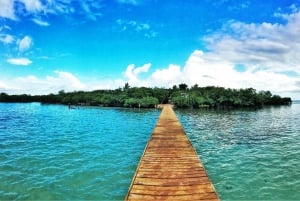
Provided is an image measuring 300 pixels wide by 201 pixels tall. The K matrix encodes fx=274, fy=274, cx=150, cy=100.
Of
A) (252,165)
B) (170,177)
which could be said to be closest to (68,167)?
(170,177)

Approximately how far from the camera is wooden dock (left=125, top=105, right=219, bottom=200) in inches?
317

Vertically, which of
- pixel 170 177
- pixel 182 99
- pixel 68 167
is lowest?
pixel 68 167

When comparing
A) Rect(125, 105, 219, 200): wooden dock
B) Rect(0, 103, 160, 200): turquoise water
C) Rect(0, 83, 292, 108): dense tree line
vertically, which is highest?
Rect(0, 83, 292, 108): dense tree line

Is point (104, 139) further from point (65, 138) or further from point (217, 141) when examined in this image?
point (217, 141)

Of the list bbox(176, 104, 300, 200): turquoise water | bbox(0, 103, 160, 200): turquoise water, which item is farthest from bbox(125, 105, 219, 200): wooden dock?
bbox(176, 104, 300, 200): turquoise water

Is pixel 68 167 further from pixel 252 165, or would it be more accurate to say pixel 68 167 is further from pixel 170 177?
pixel 252 165

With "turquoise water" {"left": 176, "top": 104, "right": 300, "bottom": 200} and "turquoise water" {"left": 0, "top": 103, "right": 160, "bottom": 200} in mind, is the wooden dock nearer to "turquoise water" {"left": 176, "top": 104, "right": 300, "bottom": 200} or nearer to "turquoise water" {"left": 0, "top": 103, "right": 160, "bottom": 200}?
"turquoise water" {"left": 0, "top": 103, "right": 160, "bottom": 200}

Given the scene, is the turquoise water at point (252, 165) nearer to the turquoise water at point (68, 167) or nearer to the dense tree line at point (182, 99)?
the turquoise water at point (68, 167)

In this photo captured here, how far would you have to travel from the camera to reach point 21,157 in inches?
707

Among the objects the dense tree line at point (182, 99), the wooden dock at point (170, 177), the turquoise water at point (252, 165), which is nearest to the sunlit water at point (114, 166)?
the turquoise water at point (252, 165)

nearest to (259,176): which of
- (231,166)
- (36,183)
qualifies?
(231,166)

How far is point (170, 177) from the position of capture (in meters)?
9.55

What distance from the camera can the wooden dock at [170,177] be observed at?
805 cm

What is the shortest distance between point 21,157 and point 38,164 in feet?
8.45
